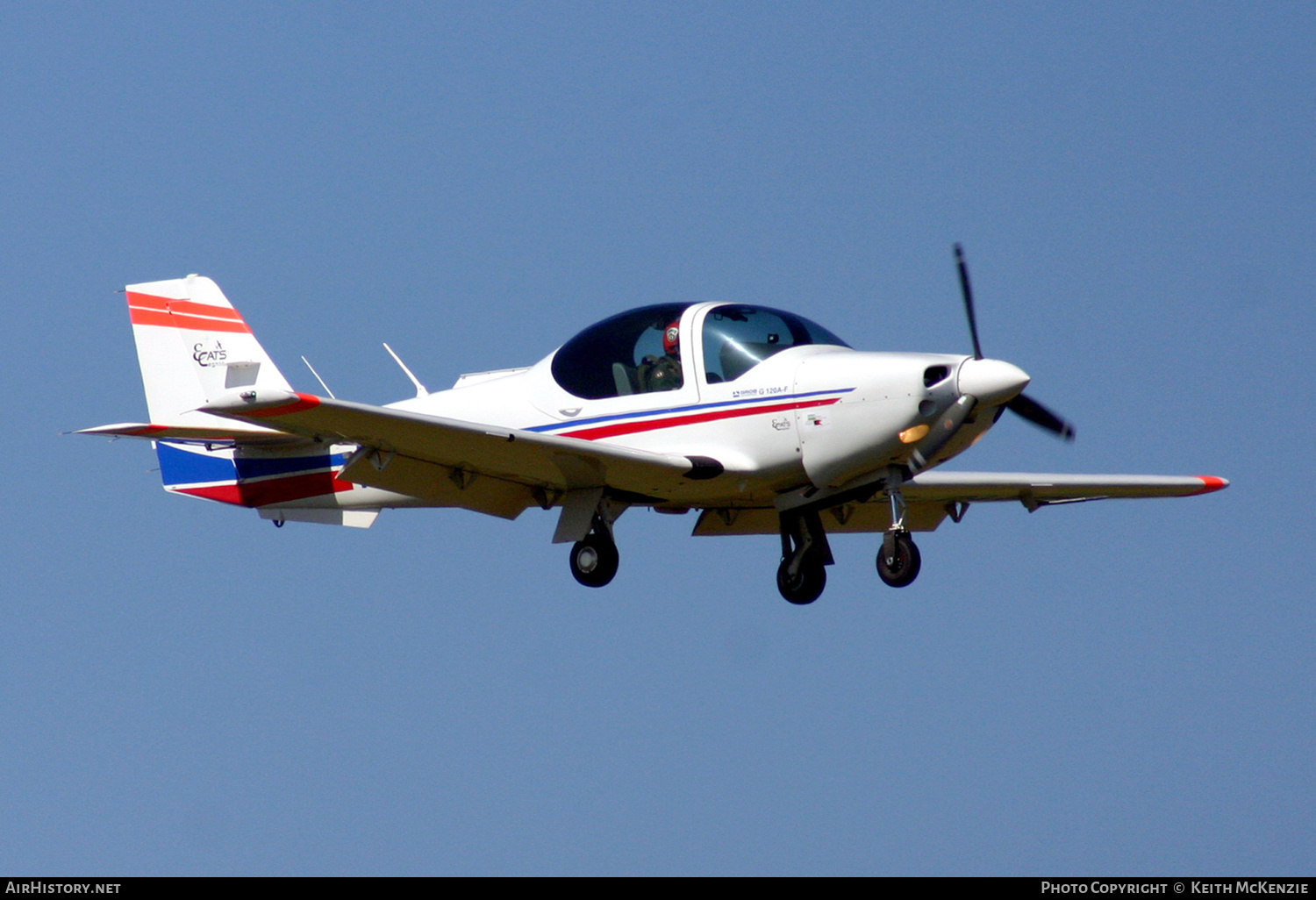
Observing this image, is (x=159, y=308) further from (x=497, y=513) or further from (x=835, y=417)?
(x=835, y=417)

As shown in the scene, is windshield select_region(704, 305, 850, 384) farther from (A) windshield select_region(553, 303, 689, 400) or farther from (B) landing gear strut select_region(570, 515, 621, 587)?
(B) landing gear strut select_region(570, 515, 621, 587)

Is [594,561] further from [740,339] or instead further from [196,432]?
[196,432]

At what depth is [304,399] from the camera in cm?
1347

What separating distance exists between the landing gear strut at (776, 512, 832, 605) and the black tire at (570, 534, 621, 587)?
1615mm

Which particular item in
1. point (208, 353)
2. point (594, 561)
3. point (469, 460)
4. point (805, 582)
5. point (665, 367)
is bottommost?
point (805, 582)

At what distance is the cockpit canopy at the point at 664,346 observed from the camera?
15273mm

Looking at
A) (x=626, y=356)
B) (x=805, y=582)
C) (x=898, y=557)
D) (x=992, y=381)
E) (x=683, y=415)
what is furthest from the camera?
(x=805, y=582)

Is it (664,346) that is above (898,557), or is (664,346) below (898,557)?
above

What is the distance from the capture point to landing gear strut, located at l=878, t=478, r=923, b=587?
1467 centimetres

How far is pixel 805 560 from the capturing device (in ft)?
52.5

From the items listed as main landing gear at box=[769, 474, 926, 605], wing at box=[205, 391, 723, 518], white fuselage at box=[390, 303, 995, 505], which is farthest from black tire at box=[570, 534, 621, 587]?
main landing gear at box=[769, 474, 926, 605]

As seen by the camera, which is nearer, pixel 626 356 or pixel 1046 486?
pixel 626 356

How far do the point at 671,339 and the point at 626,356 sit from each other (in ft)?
1.68

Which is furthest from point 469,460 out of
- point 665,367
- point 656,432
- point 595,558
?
point 665,367
